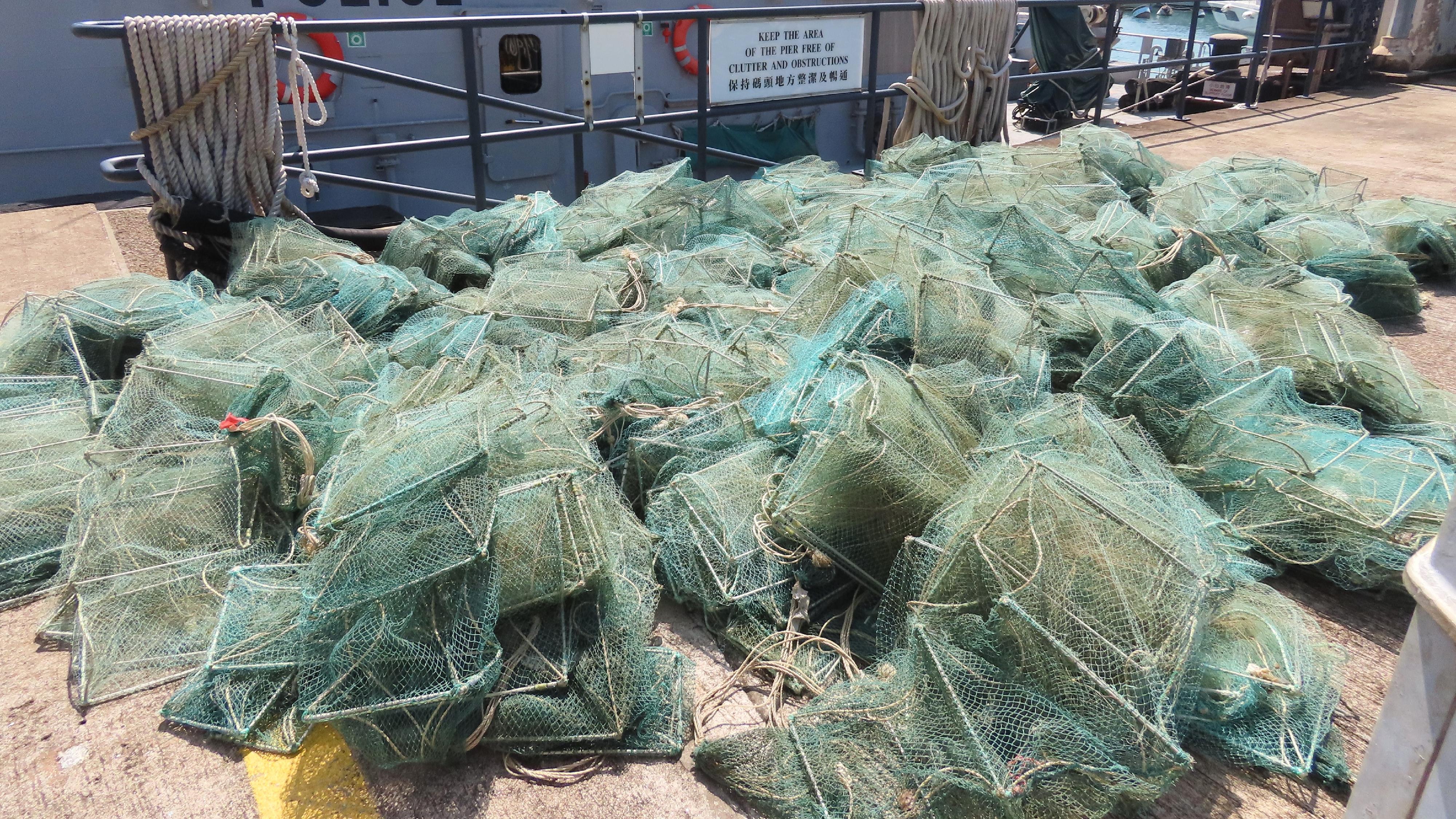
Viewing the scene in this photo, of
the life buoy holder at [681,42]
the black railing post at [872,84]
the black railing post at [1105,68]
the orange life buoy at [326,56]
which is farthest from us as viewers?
the life buoy holder at [681,42]

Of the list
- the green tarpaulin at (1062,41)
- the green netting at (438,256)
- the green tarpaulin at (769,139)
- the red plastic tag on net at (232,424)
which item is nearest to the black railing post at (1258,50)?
the green tarpaulin at (1062,41)

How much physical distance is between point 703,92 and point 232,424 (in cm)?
466

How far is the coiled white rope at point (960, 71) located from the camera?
7.76 m

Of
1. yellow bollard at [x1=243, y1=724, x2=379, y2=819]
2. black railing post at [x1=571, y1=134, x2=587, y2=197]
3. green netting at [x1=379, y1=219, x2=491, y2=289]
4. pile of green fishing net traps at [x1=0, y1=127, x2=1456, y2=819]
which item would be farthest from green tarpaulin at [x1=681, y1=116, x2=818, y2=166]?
yellow bollard at [x1=243, y1=724, x2=379, y2=819]

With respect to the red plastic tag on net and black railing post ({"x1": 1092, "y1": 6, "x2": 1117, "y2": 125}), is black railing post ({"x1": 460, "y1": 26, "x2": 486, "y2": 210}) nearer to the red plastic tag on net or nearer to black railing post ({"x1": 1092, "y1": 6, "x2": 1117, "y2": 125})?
the red plastic tag on net

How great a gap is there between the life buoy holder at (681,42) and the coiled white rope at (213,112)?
7.12 meters

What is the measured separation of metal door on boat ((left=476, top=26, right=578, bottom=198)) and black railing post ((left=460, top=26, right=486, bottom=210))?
4416 millimetres

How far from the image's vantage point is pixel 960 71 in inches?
313

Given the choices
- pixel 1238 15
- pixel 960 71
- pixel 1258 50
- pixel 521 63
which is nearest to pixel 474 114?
pixel 960 71

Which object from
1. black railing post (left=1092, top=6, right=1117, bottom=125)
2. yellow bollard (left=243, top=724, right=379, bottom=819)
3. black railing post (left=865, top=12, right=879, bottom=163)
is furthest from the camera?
black railing post (left=1092, top=6, right=1117, bottom=125)

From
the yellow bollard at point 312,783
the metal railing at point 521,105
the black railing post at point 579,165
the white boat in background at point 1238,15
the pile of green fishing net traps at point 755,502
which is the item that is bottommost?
the yellow bollard at point 312,783

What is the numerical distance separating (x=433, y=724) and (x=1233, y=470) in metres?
2.80

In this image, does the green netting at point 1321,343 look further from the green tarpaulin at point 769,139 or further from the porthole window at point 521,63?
the porthole window at point 521,63

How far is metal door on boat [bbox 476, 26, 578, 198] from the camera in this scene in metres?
10.9
